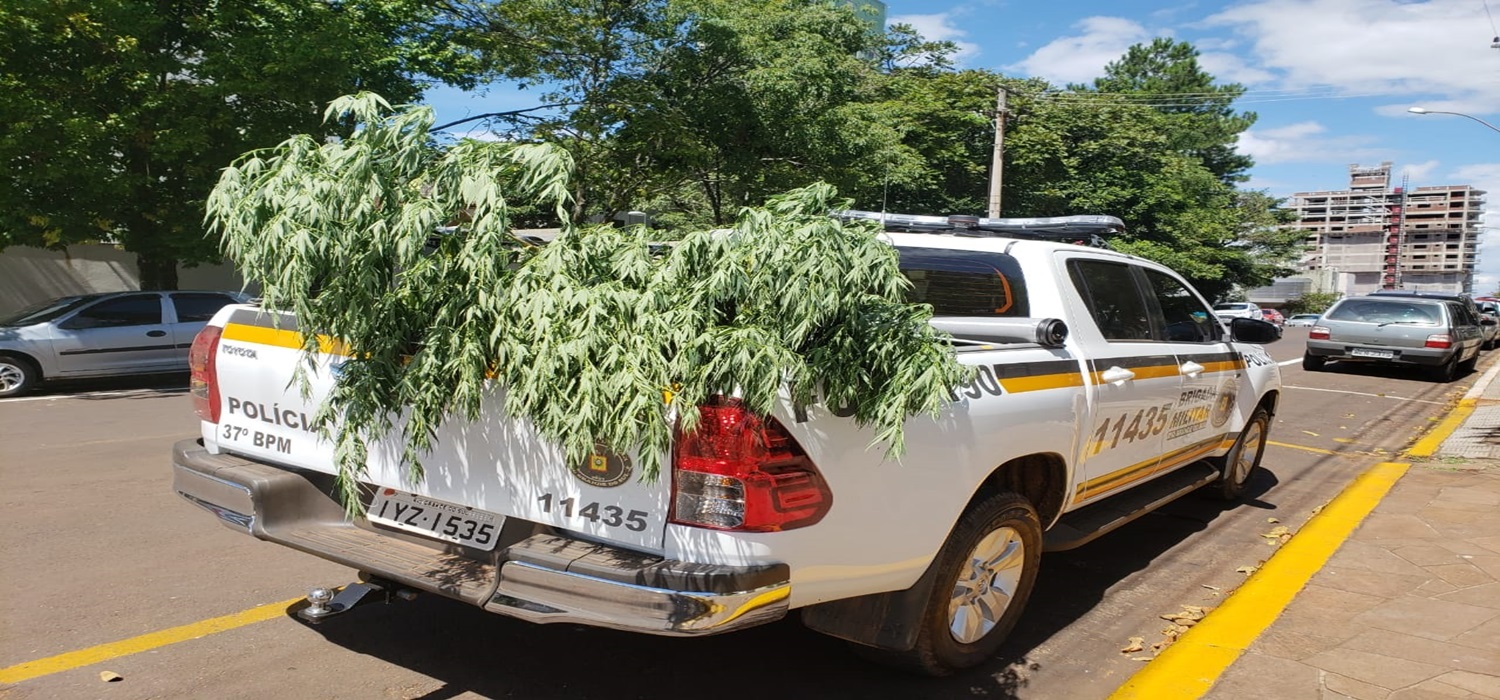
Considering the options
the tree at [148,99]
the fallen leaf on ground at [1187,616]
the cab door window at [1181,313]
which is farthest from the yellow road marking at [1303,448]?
the tree at [148,99]

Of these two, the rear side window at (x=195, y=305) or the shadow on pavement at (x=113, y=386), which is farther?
the rear side window at (x=195, y=305)

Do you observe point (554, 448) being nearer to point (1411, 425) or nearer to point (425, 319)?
point (425, 319)

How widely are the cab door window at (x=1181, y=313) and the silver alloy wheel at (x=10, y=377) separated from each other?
12.8 meters

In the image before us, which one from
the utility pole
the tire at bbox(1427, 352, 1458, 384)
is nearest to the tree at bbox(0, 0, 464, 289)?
the utility pole

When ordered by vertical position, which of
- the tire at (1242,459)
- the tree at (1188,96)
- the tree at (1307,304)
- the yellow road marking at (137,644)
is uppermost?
the tree at (1188,96)

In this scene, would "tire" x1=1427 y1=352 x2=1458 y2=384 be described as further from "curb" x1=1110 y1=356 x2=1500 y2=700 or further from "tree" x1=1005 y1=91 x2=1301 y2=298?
"tree" x1=1005 y1=91 x2=1301 y2=298

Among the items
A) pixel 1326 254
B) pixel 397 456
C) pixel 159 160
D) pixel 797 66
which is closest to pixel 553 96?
pixel 797 66

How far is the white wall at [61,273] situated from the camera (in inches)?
756

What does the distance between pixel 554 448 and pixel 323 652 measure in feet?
5.21

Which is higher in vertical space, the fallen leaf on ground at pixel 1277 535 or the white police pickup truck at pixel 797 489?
the white police pickup truck at pixel 797 489

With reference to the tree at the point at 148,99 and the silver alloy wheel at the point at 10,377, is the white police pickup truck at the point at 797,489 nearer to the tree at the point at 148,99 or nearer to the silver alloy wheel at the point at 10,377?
the silver alloy wheel at the point at 10,377

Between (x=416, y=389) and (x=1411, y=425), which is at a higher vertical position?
(x=416, y=389)

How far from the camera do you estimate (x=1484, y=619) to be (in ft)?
14.4

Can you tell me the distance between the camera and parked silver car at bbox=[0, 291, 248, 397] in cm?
1179
